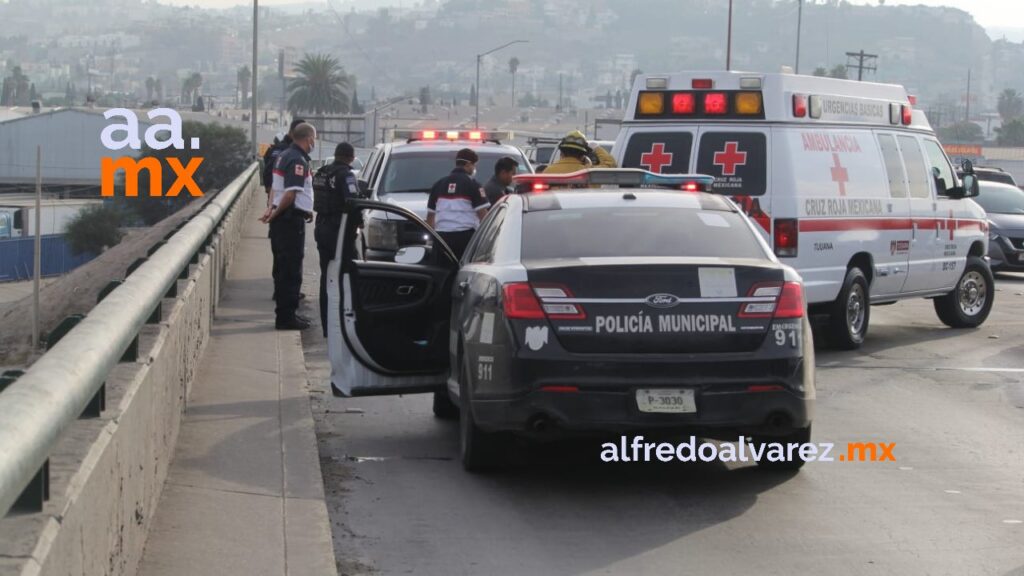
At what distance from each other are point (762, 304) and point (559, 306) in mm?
1066

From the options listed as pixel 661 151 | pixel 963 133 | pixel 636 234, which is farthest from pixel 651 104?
pixel 963 133

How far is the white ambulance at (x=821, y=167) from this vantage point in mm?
13602

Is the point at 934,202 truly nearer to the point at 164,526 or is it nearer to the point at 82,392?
the point at 164,526

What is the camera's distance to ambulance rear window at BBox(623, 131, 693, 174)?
1420cm

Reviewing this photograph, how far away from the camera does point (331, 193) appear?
14180 millimetres

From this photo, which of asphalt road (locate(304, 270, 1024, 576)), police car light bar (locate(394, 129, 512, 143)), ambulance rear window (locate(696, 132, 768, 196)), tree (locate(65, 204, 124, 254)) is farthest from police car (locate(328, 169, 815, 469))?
tree (locate(65, 204, 124, 254))

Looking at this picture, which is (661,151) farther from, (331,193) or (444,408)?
(444,408)

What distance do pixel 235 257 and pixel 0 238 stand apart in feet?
145

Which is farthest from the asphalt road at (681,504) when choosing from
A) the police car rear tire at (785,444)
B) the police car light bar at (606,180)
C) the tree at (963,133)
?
the tree at (963,133)

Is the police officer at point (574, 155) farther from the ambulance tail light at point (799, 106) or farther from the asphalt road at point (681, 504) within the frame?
the asphalt road at point (681, 504)

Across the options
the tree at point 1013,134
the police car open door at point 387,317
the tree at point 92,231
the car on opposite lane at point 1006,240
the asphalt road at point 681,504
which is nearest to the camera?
the asphalt road at point 681,504

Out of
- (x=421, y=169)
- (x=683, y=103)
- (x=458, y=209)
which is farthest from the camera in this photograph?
(x=421, y=169)

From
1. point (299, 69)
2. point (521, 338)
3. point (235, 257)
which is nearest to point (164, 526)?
point (521, 338)

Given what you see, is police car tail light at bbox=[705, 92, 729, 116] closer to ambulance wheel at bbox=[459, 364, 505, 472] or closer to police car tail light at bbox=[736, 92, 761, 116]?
police car tail light at bbox=[736, 92, 761, 116]
